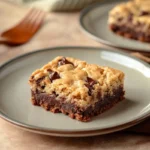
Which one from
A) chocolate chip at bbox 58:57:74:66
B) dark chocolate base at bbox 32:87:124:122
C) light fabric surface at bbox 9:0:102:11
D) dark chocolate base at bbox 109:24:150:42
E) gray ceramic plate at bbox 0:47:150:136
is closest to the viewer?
gray ceramic plate at bbox 0:47:150:136

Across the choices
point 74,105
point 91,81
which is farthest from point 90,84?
point 74,105

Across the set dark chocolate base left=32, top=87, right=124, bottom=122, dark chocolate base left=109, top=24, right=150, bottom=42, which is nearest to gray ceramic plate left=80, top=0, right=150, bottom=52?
dark chocolate base left=109, top=24, right=150, bottom=42

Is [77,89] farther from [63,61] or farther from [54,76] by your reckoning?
[63,61]

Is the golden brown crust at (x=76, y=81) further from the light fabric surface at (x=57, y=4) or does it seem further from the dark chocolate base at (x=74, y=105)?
the light fabric surface at (x=57, y=4)

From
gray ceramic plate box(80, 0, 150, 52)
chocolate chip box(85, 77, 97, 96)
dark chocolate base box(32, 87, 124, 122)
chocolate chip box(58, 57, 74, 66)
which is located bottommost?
gray ceramic plate box(80, 0, 150, 52)

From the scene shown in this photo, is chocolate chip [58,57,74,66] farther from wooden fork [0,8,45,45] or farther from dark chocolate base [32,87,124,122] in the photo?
wooden fork [0,8,45,45]

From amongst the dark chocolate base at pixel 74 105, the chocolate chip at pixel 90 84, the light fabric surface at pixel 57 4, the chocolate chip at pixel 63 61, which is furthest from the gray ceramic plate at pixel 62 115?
the light fabric surface at pixel 57 4

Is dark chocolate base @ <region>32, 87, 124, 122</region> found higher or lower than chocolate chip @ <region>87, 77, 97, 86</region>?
lower

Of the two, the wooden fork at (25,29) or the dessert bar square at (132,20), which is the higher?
the wooden fork at (25,29)
